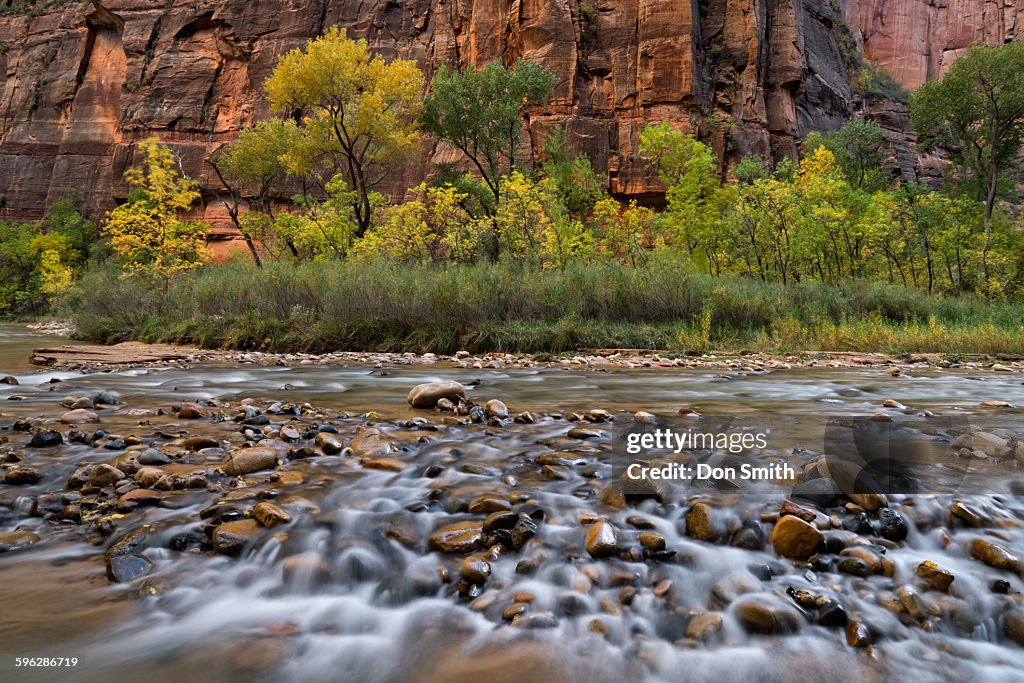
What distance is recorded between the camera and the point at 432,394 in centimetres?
494

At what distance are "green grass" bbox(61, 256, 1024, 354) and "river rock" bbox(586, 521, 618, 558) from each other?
8.52 meters

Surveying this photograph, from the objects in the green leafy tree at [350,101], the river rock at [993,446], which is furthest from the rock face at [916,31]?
the river rock at [993,446]

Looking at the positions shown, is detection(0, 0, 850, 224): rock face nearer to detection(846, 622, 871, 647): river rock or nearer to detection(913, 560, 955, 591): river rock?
detection(913, 560, 955, 591): river rock

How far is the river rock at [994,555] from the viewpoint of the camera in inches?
75.9

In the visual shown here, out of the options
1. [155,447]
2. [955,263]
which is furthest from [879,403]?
[955,263]

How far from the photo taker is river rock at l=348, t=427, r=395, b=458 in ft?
10.7

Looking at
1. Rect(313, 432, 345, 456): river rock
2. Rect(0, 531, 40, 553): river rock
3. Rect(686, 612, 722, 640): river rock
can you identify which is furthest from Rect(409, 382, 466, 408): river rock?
Rect(686, 612, 722, 640): river rock

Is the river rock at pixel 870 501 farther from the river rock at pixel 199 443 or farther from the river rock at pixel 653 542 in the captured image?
the river rock at pixel 199 443

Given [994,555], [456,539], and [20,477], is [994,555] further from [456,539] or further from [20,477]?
[20,477]

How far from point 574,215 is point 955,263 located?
692 inches

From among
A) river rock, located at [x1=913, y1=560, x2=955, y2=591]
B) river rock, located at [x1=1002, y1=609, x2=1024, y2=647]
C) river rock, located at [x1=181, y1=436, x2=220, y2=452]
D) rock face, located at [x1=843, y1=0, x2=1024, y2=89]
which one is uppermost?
rock face, located at [x1=843, y1=0, x2=1024, y2=89]

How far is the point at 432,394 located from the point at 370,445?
1.56 meters

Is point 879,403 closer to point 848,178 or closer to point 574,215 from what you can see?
point 574,215

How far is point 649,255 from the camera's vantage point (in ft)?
49.3
